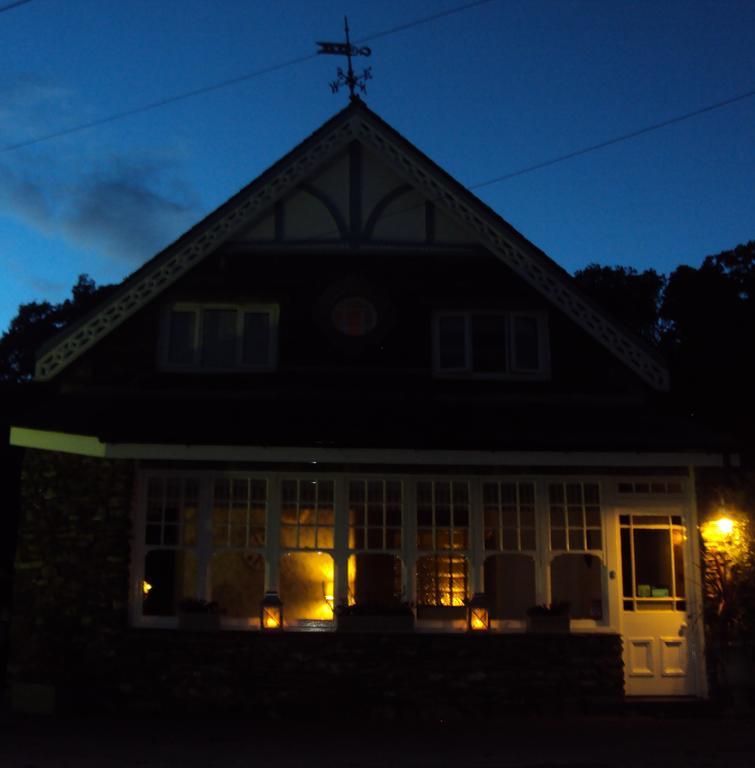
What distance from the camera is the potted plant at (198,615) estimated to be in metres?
11.7

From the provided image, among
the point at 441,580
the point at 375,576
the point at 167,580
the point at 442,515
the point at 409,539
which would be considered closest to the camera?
the point at 409,539

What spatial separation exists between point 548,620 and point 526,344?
13.0 feet

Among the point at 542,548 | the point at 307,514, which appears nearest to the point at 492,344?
the point at 542,548

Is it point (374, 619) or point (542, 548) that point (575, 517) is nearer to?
point (542, 548)

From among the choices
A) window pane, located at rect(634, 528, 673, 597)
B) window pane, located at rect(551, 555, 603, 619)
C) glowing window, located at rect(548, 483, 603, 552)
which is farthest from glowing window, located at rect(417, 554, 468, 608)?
window pane, located at rect(551, 555, 603, 619)

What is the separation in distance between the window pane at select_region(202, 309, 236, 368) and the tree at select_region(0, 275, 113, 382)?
18.5 metres

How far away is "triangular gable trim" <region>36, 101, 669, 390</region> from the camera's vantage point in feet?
42.3

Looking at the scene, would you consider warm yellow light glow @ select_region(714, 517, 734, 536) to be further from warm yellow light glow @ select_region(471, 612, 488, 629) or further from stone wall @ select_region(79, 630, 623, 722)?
warm yellow light glow @ select_region(471, 612, 488, 629)

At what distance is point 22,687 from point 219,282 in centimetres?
596

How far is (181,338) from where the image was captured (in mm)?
13586

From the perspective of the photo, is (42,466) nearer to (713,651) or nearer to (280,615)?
(280,615)

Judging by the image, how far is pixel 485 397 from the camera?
13211 mm

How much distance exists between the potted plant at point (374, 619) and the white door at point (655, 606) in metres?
2.83

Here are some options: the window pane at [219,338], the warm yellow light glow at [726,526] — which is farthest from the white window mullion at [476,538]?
the window pane at [219,338]
